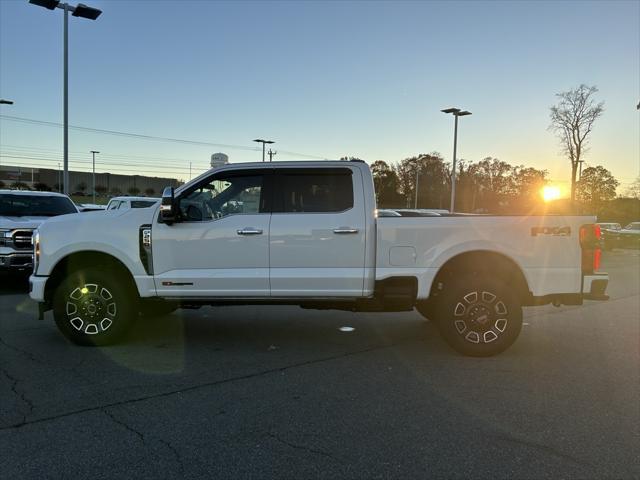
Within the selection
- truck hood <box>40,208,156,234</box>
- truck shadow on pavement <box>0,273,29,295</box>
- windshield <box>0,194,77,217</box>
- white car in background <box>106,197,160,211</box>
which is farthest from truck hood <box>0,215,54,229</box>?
white car in background <box>106,197,160,211</box>

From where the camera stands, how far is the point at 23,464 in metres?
3.17

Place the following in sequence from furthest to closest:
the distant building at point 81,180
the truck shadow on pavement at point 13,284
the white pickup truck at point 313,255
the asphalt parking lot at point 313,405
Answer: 1. the distant building at point 81,180
2. the truck shadow on pavement at point 13,284
3. the white pickup truck at point 313,255
4. the asphalt parking lot at point 313,405

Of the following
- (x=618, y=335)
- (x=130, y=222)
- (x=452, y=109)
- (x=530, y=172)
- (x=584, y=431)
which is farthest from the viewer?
(x=530, y=172)

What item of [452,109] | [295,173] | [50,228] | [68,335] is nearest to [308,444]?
[295,173]

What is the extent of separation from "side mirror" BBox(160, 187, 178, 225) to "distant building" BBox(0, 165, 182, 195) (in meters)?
68.0

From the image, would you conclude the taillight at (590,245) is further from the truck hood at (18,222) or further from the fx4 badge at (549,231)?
the truck hood at (18,222)

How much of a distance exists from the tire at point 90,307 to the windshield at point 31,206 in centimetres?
579

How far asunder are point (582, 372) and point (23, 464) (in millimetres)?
4887

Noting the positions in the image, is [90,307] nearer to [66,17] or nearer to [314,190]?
[314,190]

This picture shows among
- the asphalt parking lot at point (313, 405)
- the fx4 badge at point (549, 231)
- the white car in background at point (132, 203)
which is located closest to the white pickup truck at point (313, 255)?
the fx4 badge at point (549, 231)

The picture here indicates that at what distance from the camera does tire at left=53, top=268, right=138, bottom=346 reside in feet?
18.8

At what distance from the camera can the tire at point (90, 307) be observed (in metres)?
5.72

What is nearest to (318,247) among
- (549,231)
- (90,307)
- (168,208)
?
(168,208)

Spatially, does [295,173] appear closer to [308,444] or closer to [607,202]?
[308,444]
